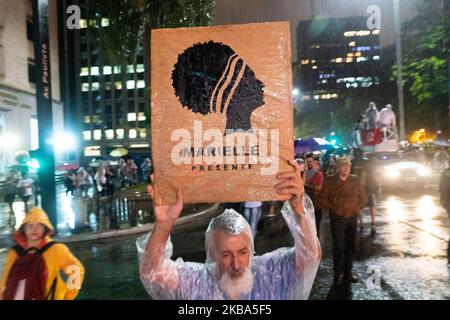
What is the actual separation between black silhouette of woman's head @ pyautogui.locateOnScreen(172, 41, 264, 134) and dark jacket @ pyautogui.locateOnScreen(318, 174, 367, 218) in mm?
4355

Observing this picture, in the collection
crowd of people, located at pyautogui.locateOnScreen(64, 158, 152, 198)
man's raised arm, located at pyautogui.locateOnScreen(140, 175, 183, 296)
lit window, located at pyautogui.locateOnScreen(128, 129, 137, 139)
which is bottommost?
crowd of people, located at pyautogui.locateOnScreen(64, 158, 152, 198)

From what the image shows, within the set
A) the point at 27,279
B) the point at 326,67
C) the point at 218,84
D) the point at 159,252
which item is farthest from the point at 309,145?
the point at 326,67

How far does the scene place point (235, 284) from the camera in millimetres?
2596

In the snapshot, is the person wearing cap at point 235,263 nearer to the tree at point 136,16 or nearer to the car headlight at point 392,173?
the tree at point 136,16

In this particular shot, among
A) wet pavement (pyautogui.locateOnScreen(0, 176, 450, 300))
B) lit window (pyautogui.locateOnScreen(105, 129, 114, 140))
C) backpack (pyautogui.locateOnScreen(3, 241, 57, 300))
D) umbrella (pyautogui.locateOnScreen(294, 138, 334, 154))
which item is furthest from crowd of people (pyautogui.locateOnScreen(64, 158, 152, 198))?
lit window (pyautogui.locateOnScreen(105, 129, 114, 140))

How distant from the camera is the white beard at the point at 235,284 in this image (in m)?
2.60

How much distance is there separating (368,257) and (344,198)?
197 centimetres

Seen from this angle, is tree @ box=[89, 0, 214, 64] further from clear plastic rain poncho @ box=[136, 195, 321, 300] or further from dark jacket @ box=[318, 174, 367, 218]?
clear plastic rain poncho @ box=[136, 195, 321, 300]

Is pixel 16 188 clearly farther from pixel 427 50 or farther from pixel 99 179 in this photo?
pixel 427 50

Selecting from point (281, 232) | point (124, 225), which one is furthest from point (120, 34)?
point (281, 232)

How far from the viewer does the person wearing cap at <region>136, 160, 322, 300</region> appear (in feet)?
8.27
